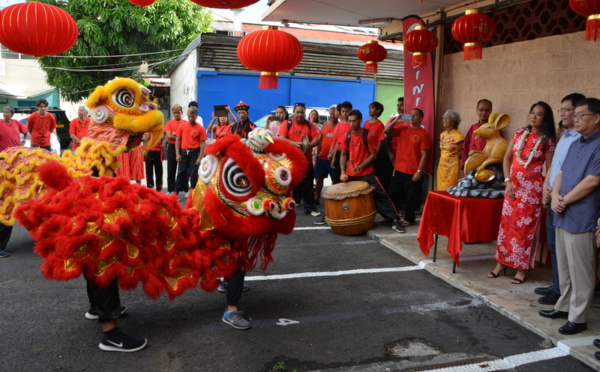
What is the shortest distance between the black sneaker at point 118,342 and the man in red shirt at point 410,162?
4.37 metres

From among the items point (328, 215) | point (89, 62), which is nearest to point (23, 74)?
point (89, 62)

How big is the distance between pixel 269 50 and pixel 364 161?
2.06 m

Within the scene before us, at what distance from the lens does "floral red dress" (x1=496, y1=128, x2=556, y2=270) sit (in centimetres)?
443

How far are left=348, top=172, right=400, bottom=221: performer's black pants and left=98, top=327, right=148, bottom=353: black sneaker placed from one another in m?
4.24

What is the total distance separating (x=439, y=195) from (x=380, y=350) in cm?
224

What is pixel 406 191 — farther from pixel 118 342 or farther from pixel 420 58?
pixel 118 342

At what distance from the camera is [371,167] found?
679cm

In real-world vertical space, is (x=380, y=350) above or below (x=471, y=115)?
below

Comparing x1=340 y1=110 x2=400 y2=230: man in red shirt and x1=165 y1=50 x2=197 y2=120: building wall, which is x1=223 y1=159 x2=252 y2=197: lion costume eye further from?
x1=165 y1=50 x2=197 y2=120: building wall

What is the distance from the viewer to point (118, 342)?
330 centimetres

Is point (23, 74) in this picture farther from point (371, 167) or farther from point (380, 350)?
point (380, 350)

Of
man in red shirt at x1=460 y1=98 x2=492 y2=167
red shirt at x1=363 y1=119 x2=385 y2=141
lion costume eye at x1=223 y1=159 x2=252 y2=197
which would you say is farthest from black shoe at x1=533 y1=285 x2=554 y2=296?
red shirt at x1=363 y1=119 x2=385 y2=141

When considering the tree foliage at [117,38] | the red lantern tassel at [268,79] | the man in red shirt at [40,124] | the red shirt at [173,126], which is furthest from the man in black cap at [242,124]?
the tree foliage at [117,38]

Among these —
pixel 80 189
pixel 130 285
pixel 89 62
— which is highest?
pixel 89 62
